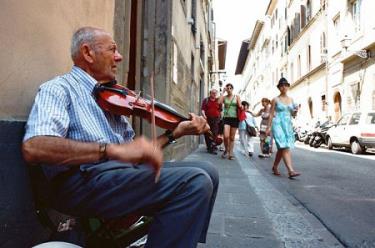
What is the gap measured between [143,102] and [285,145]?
5.02 meters

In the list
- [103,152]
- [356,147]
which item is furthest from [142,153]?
[356,147]

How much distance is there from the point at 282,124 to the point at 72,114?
17.7 ft

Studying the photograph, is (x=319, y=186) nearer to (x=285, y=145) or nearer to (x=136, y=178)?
(x=285, y=145)

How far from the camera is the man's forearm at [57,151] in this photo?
4.62 ft

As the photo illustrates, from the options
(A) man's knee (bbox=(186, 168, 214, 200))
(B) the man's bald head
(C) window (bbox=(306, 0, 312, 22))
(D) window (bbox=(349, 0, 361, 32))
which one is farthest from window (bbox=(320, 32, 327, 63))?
(A) man's knee (bbox=(186, 168, 214, 200))

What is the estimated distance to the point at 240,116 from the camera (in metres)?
9.22

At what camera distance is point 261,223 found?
3289 mm

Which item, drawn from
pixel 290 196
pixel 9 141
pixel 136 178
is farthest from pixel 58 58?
pixel 290 196

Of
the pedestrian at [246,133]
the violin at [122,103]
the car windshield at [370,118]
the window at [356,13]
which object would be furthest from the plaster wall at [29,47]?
the window at [356,13]

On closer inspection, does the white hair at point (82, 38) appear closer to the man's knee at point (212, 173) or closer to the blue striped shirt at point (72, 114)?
the blue striped shirt at point (72, 114)

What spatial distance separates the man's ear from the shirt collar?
0.08 meters

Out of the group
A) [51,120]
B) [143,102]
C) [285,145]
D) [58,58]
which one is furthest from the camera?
[285,145]

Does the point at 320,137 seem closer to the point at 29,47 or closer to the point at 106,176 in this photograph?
the point at 29,47

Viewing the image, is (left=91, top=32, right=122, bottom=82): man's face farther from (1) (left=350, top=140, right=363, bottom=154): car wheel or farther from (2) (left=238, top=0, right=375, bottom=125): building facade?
(2) (left=238, top=0, right=375, bottom=125): building facade
